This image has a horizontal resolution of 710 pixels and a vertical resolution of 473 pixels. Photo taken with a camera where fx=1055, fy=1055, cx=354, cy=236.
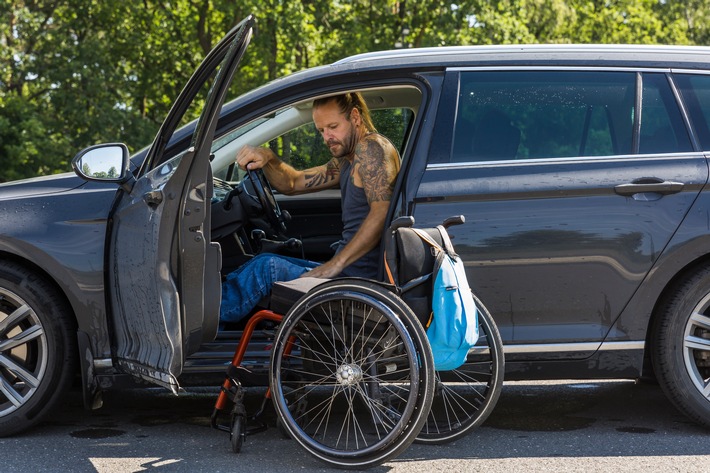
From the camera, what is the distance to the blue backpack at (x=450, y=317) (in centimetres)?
407

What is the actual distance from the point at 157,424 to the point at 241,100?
1.63 m

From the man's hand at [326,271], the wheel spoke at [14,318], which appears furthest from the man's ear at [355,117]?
the wheel spoke at [14,318]

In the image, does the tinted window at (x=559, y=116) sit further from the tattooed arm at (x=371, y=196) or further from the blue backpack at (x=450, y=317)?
the blue backpack at (x=450, y=317)

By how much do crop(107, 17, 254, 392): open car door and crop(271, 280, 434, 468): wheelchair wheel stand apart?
0.37 metres

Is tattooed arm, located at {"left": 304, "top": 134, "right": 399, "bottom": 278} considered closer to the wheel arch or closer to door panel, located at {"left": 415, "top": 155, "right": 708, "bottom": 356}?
door panel, located at {"left": 415, "top": 155, "right": 708, "bottom": 356}

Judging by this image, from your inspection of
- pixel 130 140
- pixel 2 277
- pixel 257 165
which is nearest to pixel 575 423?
pixel 257 165

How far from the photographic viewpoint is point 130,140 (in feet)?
86.3

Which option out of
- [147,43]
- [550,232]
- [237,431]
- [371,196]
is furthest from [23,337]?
[147,43]

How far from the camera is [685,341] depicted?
4.73m

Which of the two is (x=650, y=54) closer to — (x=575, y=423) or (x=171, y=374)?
(x=575, y=423)

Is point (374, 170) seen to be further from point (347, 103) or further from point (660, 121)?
point (660, 121)

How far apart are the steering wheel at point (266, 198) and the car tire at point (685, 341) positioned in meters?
1.85

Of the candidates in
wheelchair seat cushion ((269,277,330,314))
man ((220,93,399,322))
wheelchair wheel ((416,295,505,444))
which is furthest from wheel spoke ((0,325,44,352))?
wheelchair wheel ((416,295,505,444))

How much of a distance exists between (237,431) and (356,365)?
24.6 inches
